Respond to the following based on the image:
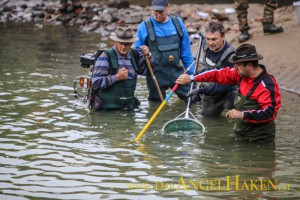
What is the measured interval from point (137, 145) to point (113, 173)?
1.37 metres

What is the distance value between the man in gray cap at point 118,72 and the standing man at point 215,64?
1062mm

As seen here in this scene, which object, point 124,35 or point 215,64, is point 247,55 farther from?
point 124,35

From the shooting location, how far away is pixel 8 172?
8172mm

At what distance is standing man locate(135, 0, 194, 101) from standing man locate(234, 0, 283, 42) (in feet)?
14.6

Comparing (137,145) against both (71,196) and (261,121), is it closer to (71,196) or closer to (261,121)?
(261,121)

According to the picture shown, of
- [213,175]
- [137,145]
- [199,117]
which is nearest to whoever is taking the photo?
[213,175]

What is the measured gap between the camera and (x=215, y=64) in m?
10.5

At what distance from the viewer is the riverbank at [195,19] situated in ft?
47.7

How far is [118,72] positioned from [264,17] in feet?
21.4

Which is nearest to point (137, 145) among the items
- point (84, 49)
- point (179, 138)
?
point (179, 138)

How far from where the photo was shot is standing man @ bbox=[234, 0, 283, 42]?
16047 mm

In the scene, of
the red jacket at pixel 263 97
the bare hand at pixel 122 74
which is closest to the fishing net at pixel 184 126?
the red jacket at pixel 263 97

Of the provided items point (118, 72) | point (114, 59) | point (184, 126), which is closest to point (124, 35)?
point (114, 59)

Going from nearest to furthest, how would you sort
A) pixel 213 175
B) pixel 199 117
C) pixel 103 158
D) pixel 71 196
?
pixel 71 196 < pixel 213 175 < pixel 103 158 < pixel 199 117
